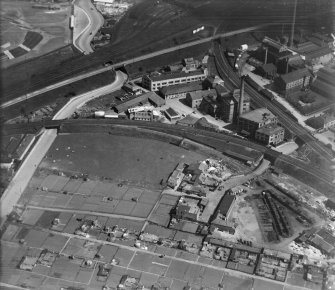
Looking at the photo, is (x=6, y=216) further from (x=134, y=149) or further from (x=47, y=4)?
(x=47, y=4)

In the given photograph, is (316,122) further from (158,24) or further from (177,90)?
(158,24)

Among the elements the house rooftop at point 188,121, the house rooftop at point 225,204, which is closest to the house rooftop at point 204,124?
the house rooftop at point 188,121

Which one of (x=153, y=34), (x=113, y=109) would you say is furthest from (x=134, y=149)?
(x=153, y=34)

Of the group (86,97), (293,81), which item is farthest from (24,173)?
(293,81)

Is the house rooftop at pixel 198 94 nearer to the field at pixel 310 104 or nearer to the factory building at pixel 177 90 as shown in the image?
the factory building at pixel 177 90

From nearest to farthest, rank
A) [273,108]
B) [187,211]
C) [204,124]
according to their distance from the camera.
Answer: [187,211] → [204,124] → [273,108]
